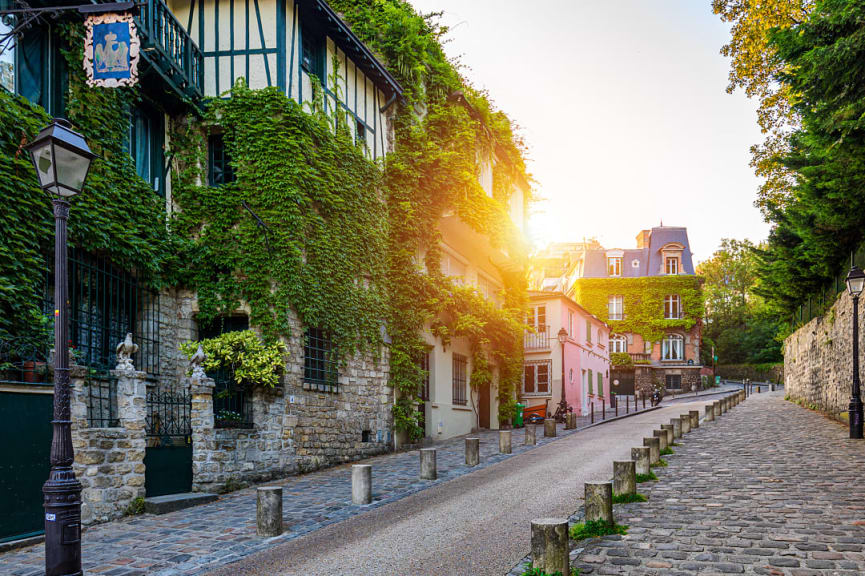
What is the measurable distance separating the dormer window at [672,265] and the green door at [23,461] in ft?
156

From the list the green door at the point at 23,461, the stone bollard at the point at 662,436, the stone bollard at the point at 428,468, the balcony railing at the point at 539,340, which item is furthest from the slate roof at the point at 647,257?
the green door at the point at 23,461

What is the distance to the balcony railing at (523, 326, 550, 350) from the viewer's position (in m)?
32.2

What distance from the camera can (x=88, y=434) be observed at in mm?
8734

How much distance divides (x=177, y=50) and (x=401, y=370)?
921cm

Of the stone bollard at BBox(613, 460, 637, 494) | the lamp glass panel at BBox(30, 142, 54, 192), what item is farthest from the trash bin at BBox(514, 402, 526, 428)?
the lamp glass panel at BBox(30, 142, 54, 192)

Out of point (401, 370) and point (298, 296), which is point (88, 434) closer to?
point (298, 296)

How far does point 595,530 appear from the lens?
24.0 ft

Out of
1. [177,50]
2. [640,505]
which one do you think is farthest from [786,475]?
[177,50]

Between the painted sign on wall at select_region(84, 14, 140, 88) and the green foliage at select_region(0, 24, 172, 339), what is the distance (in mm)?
542

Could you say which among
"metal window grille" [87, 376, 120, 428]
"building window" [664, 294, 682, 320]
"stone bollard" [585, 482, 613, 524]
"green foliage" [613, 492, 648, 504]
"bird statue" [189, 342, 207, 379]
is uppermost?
"building window" [664, 294, 682, 320]

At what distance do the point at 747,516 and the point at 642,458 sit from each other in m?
3.16

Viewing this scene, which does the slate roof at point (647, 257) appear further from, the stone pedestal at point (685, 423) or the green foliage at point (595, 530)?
the green foliage at point (595, 530)

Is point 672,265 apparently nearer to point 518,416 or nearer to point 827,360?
point 518,416

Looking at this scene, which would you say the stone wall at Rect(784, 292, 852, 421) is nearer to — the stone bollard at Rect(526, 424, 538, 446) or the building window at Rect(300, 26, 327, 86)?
the stone bollard at Rect(526, 424, 538, 446)
